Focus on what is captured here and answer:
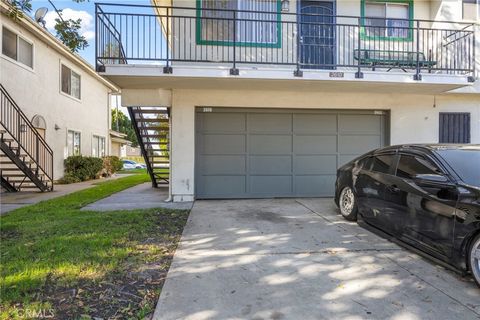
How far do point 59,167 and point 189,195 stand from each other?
9.14 metres

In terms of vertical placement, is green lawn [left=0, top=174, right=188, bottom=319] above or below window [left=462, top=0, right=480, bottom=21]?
below

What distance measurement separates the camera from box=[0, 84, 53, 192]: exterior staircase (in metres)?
10.8

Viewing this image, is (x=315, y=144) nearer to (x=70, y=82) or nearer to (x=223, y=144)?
(x=223, y=144)

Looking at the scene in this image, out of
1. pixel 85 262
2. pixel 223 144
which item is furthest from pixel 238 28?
pixel 85 262

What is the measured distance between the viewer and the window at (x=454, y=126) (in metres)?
10.3

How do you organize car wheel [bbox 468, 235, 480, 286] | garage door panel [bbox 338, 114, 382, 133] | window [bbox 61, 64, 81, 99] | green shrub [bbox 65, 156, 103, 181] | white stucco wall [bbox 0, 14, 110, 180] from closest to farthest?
car wheel [bbox 468, 235, 480, 286]
garage door panel [bbox 338, 114, 382, 133]
white stucco wall [bbox 0, 14, 110, 180]
green shrub [bbox 65, 156, 103, 181]
window [bbox 61, 64, 81, 99]

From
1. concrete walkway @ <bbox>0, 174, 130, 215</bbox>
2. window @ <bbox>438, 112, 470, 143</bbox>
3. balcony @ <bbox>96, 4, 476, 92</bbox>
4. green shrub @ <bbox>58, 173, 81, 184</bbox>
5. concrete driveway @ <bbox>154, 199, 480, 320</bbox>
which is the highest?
balcony @ <bbox>96, 4, 476, 92</bbox>

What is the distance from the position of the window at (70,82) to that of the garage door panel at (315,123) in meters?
11.8

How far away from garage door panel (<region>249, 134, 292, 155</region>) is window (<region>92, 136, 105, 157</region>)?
44.9ft

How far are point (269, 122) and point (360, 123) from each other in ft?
8.70

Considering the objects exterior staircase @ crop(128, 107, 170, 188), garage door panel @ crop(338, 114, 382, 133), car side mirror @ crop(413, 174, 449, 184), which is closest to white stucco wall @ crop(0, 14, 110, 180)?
exterior staircase @ crop(128, 107, 170, 188)

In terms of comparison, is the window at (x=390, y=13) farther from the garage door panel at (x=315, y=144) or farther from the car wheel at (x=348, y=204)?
the car wheel at (x=348, y=204)

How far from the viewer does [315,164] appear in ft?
32.9

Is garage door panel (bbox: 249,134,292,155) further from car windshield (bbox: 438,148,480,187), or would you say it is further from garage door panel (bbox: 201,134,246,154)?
car windshield (bbox: 438,148,480,187)
